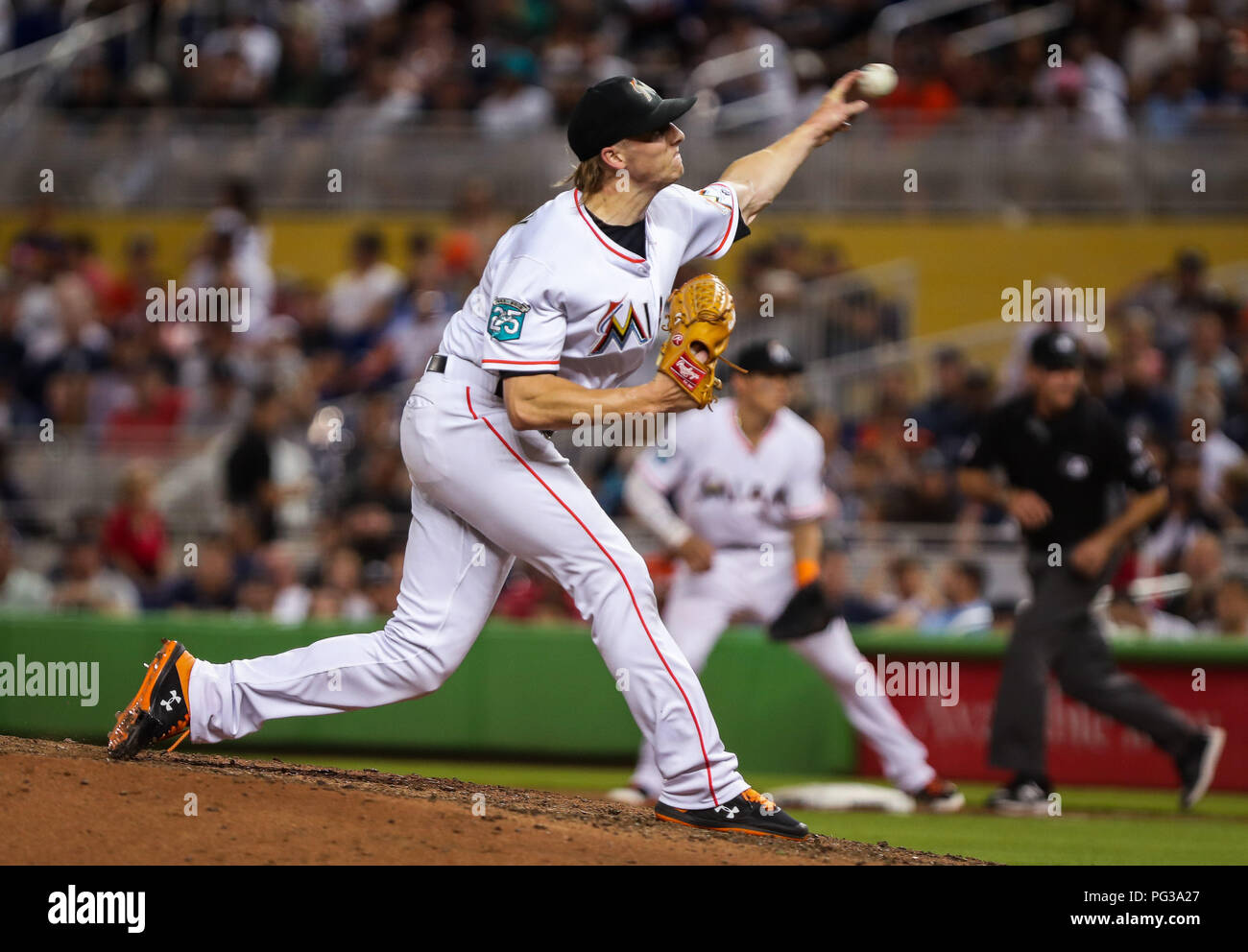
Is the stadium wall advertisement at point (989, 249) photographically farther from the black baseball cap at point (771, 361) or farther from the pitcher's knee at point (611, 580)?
the pitcher's knee at point (611, 580)

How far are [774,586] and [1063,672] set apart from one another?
1.51 meters

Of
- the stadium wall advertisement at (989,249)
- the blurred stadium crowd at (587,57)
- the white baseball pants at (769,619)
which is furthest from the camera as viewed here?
the blurred stadium crowd at (587,57)

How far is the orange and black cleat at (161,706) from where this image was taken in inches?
218

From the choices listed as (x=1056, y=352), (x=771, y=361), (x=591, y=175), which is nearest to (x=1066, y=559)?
(x=1056, y=352)

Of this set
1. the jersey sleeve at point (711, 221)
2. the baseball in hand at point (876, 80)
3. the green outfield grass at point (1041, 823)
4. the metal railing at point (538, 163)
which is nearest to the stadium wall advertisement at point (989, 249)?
the metal railing at point (538, 163)

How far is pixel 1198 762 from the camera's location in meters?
8.16

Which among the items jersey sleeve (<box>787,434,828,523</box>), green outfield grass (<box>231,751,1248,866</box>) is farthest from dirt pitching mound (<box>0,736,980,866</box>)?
jersey sleeve (<box>787,434,828,523</box>)

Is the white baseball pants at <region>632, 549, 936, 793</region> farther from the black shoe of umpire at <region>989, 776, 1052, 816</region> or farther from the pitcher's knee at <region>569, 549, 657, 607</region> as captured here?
the pitcher's knee at <region>569, 549, 657, 607</region>

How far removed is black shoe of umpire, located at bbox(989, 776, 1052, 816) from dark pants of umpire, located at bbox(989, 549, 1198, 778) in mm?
52

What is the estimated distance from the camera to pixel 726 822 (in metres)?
5.32

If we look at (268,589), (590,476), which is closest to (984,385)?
(590,476)

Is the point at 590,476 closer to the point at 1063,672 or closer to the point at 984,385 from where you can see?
the point at 984,385

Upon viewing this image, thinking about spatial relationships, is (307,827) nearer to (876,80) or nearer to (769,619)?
(876,80)

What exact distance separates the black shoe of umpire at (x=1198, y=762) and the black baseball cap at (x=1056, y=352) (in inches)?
76.5
